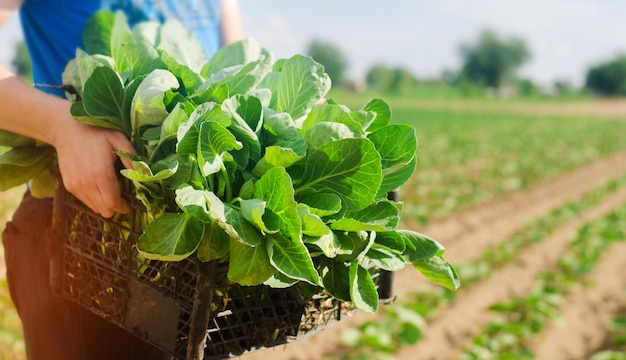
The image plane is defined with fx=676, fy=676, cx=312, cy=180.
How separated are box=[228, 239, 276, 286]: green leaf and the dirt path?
32 centimetres

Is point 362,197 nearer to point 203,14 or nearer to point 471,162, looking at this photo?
point 203,14

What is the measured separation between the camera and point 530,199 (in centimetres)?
1009

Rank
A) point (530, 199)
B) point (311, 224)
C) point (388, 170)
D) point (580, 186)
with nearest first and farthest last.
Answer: point (311, 224) → point (388, 170) → point (530, 199) → point (580, 186)

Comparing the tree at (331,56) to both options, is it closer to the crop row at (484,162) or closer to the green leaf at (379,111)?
the crop row at (484,162)

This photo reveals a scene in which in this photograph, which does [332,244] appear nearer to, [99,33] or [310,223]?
[310,223]

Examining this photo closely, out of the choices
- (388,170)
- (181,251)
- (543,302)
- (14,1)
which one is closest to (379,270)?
(388,170)

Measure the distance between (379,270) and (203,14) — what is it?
100 centimetres

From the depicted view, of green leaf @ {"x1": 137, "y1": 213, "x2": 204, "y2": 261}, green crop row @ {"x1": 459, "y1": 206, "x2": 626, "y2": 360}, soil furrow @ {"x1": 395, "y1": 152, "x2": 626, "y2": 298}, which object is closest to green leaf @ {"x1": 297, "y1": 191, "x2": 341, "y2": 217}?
green leaf @ {"x1": 137, "y1": 213, "x2": 204, "y2": 261}

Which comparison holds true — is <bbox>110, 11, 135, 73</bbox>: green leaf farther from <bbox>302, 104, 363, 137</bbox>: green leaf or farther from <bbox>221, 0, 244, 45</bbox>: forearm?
<bbox>221, 0, 244, 45</bbox>: forearm

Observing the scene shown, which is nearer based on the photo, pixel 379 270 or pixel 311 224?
pixel 311 224

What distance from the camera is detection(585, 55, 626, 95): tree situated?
82250 mm

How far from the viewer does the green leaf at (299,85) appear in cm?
141

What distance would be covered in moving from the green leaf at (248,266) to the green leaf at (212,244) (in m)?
0.03

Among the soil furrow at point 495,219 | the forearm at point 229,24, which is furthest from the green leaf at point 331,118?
the soil furrow at point 495,219
